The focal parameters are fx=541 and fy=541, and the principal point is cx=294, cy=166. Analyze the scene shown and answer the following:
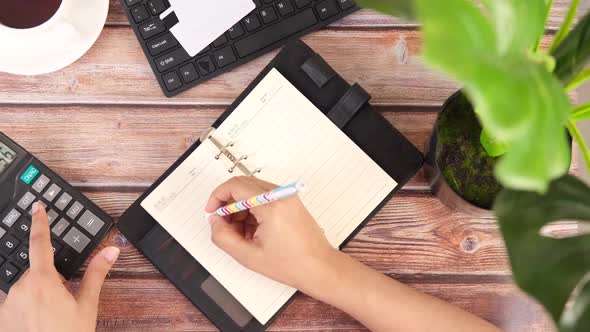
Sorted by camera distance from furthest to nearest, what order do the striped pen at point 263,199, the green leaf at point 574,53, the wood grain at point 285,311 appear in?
the wood grain at point 285,311
the striped pen at point 263,199
the green leaf at point 574,53

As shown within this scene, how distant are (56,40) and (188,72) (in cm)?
16

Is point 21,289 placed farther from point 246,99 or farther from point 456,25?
point 456,25

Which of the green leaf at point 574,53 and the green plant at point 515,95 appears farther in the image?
the green leaf at point 574,53

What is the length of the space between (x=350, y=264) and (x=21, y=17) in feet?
1.56

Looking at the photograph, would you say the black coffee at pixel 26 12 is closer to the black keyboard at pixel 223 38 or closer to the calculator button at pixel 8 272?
the black keyboard at pixel 223 38

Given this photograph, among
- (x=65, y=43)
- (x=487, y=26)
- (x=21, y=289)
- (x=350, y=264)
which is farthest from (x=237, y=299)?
(x=487, y=26)

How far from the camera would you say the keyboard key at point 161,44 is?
68cm

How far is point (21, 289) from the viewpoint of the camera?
24.6 inches

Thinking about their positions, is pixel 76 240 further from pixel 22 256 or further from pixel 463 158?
pixel 463 158

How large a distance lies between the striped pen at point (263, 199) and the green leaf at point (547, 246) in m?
0.19

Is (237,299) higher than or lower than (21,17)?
lower

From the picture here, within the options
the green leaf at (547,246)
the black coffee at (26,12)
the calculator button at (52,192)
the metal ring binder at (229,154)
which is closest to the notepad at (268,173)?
the metal ring binder at (229,154)

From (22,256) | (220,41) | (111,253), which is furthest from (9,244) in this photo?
(220,41)

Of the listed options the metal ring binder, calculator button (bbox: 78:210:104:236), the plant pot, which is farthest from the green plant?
calculator button (bbox: 78:210:104:236)
